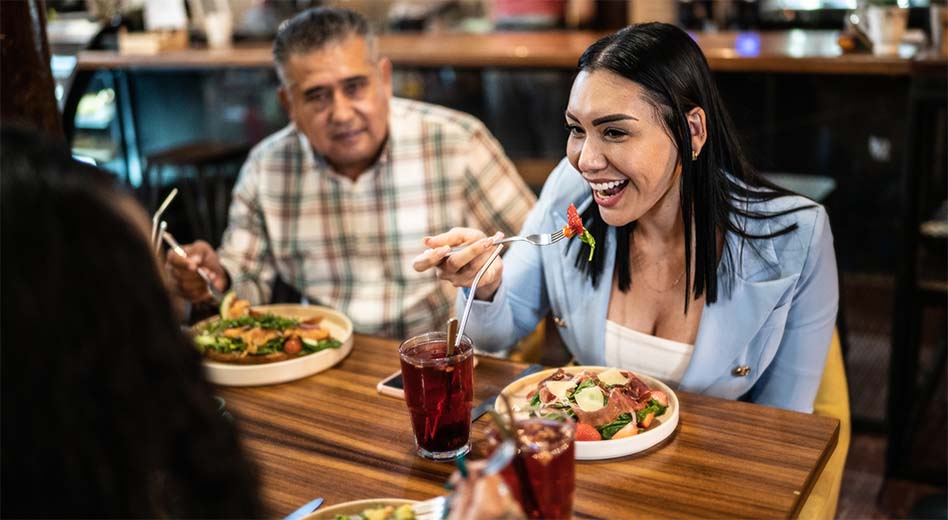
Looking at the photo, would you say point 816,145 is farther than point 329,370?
Yes

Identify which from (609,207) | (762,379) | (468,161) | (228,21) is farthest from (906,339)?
(228,21)

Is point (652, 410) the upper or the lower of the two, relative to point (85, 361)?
lower

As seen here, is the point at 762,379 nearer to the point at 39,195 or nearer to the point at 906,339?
the point at 906,339

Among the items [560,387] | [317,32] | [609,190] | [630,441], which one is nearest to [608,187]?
[609,190]

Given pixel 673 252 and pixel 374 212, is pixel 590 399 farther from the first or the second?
pixel 374 212

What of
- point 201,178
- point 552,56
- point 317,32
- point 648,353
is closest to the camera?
point 648,353

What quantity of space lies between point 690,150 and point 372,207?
1154mm

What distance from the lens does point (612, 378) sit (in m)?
1.53

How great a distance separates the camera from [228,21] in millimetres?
4746

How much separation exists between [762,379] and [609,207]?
1.63 feet

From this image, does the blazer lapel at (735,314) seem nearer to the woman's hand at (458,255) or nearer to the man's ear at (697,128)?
the man's ear at (697,128)

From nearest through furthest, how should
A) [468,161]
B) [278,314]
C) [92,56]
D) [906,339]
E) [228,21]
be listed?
[278,314] → [468,161] → [906,339] → [92,56] → [228,21]

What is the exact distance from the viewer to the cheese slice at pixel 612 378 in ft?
4.96

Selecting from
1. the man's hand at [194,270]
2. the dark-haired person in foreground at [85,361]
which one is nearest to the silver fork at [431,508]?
the dark-haired person in foreground at [85,361]
